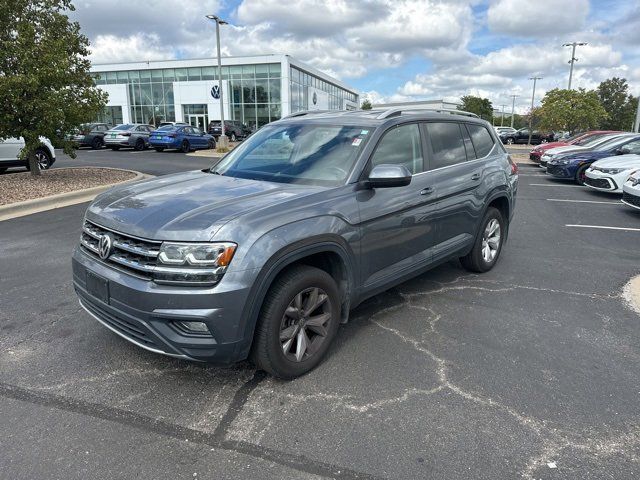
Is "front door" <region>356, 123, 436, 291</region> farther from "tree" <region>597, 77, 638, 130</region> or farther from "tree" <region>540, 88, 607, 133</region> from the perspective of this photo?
"tree" <region>597, 77, 638, 130</region>

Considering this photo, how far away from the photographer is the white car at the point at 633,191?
8857 millimetres

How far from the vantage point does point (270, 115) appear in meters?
46.4

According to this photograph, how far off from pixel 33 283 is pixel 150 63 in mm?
48822

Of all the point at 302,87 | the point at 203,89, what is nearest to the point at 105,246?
the point at 203,89

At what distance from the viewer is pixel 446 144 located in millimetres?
4754

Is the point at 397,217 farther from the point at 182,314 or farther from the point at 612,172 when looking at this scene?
the point at 612,172

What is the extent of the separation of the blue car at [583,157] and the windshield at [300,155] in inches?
454

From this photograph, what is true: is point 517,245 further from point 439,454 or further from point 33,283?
point 33,283

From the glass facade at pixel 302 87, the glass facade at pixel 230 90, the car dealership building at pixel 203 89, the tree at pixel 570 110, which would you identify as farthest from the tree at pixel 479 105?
the tree at pixel 570 110

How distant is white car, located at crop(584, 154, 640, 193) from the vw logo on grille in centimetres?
1131

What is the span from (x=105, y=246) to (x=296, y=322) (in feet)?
4.39

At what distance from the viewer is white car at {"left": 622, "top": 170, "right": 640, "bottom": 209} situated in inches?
349

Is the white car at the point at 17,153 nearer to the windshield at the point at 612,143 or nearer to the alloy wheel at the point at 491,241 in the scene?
the alloy wheel at the point at 491,241

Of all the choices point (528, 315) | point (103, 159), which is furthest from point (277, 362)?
point (103, 159)
